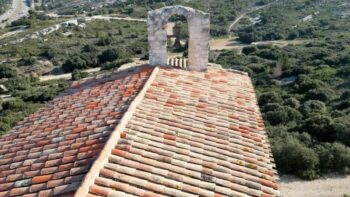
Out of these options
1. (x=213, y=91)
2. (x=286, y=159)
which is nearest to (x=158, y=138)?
(x=213, y=91)

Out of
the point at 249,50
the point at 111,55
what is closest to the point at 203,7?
the point at 249,50

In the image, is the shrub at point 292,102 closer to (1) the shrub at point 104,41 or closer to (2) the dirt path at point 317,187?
(2) the dirt path at point 317,187

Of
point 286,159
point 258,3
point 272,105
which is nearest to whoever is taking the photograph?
point 286,159

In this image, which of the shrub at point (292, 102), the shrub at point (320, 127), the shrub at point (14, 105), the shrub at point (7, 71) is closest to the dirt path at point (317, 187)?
the shrub at point (320, 127)

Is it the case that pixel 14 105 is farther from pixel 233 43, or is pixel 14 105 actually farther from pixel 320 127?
pixel 233 43

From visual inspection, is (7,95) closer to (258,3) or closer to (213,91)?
(213,91)

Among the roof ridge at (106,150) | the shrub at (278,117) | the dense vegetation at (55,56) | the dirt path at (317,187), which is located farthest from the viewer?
the dense vegetation at (55,56)
